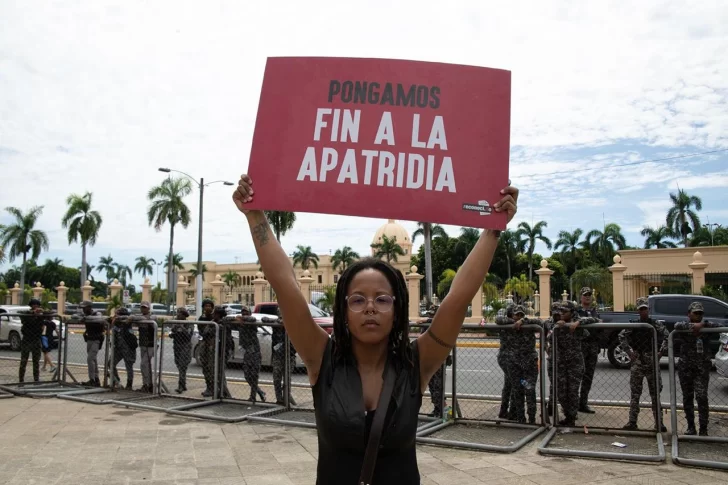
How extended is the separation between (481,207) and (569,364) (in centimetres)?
603

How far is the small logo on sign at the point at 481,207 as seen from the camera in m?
2.50

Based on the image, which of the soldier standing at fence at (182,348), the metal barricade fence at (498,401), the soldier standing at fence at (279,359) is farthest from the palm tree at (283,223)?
the metal barricade fence at (498,401)

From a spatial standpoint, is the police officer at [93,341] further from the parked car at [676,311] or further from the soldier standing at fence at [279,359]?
the parked car at [676,311]

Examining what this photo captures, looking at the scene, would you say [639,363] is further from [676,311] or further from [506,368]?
[676,311]

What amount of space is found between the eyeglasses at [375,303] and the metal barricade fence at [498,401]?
4883mm

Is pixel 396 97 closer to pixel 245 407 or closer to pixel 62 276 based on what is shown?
pixel 245 407

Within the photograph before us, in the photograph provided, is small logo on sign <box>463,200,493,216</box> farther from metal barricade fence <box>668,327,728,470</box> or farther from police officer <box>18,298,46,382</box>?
police officer <box>18,298,46,382</box>

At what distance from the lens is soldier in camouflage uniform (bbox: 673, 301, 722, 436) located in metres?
7.02

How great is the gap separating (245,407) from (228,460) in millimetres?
3150

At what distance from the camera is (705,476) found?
552 centimetres

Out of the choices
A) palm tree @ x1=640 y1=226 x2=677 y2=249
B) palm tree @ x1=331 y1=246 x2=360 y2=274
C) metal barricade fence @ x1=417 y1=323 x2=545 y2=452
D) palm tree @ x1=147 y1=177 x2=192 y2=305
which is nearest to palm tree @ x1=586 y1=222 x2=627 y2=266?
palm tree @ x1=640 y1=226 x2=677 y2=249

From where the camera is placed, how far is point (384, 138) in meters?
2.63

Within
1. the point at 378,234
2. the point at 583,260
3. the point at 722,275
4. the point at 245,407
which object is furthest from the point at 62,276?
the point at 245,407

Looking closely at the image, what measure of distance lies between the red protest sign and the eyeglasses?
0.55 m
